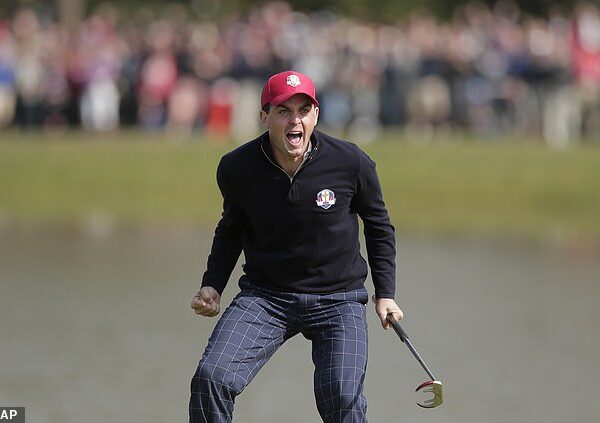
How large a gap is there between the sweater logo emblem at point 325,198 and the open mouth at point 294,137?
9.8 inches

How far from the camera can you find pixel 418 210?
2156cm

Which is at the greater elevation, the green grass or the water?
the green grass

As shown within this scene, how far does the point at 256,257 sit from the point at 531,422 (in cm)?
285

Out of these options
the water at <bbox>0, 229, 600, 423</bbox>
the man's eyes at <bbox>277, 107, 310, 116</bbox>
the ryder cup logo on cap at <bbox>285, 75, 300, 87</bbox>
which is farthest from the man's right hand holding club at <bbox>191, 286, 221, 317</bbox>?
the water at <bbox>0, 229, 600, 423</bbox>

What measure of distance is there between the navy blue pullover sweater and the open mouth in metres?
0.16

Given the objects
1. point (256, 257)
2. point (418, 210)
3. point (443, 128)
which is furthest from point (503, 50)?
point (256, 257)

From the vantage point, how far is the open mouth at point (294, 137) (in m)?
6.23

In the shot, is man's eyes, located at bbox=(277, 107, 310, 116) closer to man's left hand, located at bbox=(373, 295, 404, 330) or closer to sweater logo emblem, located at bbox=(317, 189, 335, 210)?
sweater logo emblem, located at bbox=(317, 189, 335, 210)

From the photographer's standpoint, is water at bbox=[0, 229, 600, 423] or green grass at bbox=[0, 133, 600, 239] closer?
water at bbox=[0, 229, 600, 423]

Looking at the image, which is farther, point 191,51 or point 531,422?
point 191,51

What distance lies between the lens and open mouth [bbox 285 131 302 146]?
6.23 m

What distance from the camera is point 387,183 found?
21.9 metres

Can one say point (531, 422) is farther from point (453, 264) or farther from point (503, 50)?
point (503, 50)

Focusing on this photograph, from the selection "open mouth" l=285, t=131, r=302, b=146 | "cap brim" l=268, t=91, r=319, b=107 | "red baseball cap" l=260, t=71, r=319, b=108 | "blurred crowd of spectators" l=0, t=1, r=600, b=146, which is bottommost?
"open mouth" l=285, t=131, r=302, b=146
